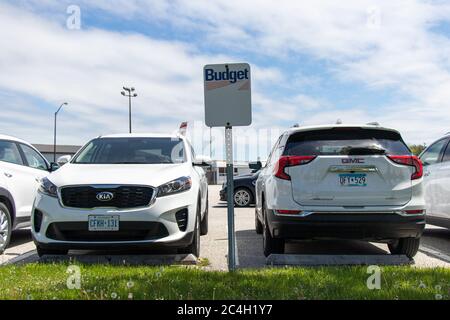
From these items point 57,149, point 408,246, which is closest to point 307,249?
point 408,246

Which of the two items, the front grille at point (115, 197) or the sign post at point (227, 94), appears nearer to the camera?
the sign post at point (227, 94)

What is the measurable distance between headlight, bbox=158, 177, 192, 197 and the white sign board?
40.0 inches

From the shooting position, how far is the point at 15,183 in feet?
22.2

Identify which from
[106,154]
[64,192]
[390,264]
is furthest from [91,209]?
[390,264]

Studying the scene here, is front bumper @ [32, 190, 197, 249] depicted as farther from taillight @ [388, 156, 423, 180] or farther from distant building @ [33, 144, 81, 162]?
distant building @ [33, 144, 81, 162]

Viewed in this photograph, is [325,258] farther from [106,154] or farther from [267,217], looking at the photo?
[106,154]

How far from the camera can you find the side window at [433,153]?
24.0 ft

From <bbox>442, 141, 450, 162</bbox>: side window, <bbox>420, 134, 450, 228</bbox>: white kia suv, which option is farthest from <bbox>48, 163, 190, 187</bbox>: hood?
<bbox>442, 141, 450, 162</bbox>: side window

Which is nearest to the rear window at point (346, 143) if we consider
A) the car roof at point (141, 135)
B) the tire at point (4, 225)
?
the car roof at point (141, 135)

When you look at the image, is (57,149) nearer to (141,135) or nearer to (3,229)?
(3,229)

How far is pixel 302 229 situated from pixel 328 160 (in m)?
0.83

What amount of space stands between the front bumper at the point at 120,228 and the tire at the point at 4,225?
1.49 meters

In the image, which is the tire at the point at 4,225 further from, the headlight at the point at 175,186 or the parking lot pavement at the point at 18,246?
the headlight at the point at 175,186

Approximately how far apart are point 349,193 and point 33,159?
558 cm
